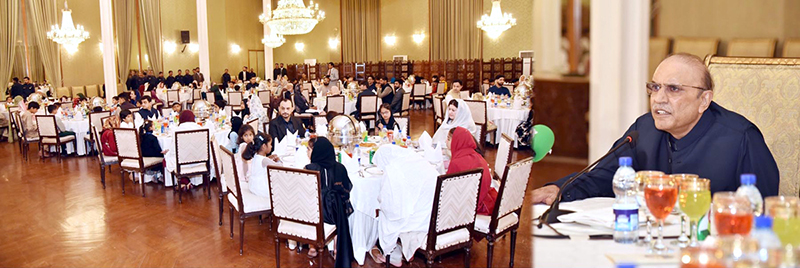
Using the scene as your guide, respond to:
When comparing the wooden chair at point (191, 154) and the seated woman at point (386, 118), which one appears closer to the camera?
the wooden chair at point (191, 154)

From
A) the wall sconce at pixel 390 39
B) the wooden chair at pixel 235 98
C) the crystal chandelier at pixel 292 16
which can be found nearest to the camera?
the crystal chandelier at pixel 292 16

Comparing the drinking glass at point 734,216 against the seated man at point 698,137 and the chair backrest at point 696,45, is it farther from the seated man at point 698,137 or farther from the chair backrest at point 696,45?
the chair backrest at point 696,45

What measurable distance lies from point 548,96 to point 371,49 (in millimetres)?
16685

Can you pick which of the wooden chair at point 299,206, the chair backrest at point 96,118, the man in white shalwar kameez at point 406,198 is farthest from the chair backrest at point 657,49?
the chair backrest at point 96,118

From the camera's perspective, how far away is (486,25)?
13.6 metres

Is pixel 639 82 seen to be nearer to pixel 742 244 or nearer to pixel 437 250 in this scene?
pixel 437 250

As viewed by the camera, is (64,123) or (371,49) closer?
(64,123)

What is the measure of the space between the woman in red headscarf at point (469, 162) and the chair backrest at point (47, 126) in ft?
20.3

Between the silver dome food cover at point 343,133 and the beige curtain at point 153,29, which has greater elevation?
the beige curtain at point 153,29

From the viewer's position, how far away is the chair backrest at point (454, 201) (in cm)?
330

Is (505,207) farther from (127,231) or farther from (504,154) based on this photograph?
(127,231)

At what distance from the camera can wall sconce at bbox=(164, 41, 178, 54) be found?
18641mm

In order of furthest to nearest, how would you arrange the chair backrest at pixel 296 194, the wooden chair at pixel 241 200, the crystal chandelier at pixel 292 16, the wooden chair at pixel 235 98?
1. the wooden chair at pixel 235 98
2. the crystal chandelier at pixel 292 16
3. the wooden chair at pixel 241 200
4. the chair backrest at pixel 296 194

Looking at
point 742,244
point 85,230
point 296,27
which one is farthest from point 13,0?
point 742,244
